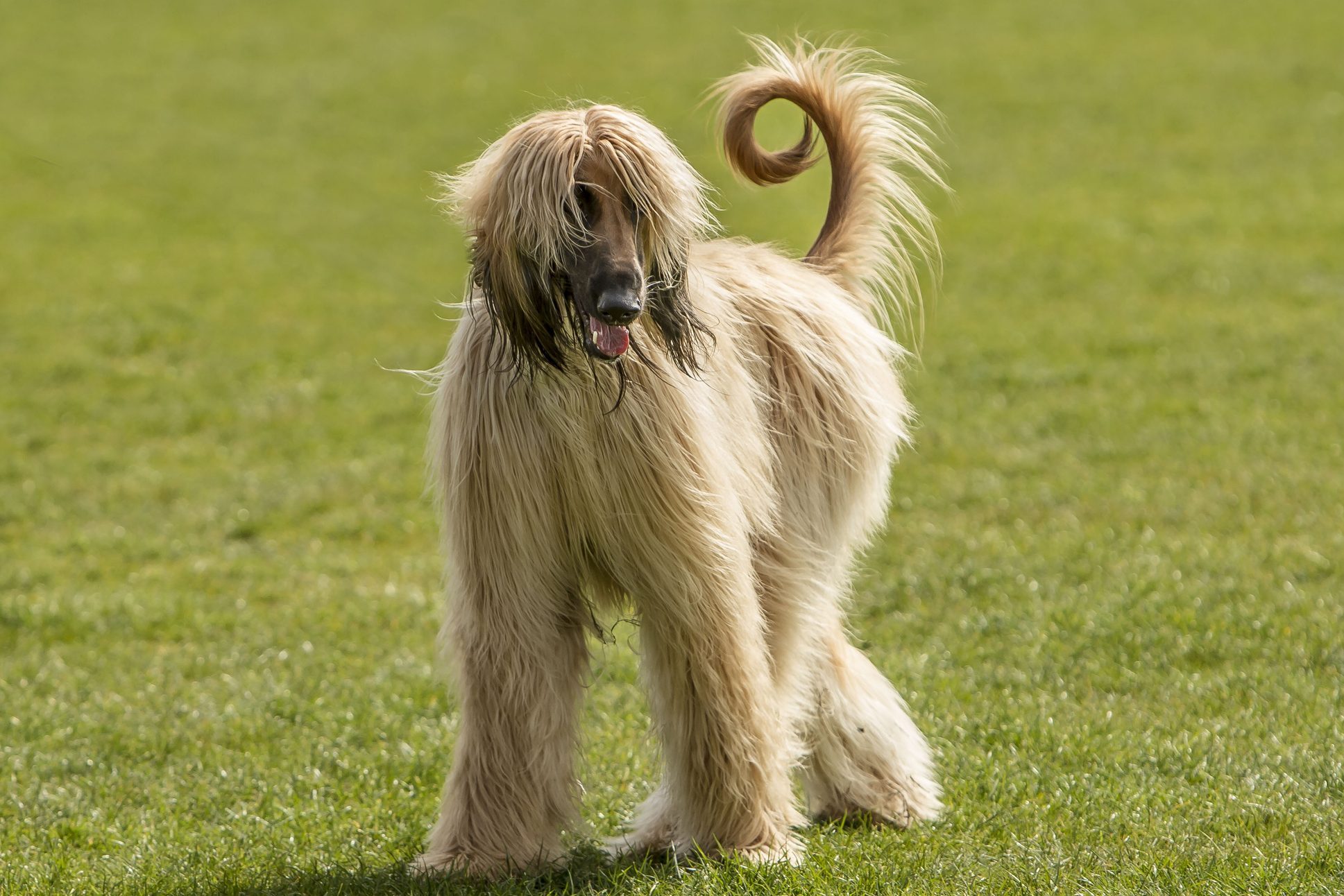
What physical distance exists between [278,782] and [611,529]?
1.98 metres

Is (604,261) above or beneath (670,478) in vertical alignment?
above

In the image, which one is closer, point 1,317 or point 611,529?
point 611,529

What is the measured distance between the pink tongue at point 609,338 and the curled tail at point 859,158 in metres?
1.29

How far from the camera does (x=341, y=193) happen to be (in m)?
16.3

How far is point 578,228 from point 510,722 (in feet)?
4.35

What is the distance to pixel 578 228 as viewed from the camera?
332 cm

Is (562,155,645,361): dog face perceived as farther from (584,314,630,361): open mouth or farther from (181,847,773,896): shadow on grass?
(181,847,773,896): shadow on grass

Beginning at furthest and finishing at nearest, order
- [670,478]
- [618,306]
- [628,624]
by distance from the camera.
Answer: [628,624] < [670,478] < [618,306]

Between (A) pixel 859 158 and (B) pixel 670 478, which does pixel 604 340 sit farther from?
(A) pixel 859 158

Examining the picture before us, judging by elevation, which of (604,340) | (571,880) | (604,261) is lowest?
(571,880)

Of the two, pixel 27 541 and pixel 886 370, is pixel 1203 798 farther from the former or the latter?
pixel 27 541

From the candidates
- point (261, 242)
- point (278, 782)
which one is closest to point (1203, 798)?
point (278, 782)

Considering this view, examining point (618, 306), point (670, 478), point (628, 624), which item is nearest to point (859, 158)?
point (670, 478)

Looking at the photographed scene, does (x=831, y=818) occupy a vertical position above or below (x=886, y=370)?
below
